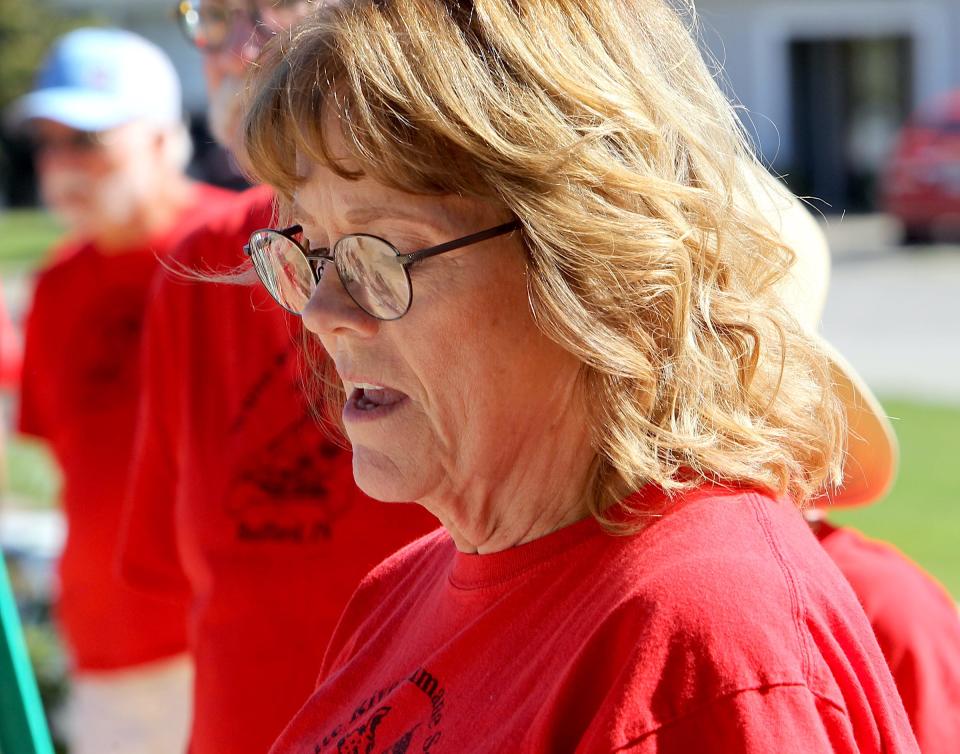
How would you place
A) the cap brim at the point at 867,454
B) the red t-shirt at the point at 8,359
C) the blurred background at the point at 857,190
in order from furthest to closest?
the blurred background at the point at 857,190
the red t-shirt at the point at 8,359
the cap brim at the point at 867,454

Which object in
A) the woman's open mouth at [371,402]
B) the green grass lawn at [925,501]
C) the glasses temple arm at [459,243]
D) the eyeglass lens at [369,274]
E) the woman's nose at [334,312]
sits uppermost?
the glasses temple arm at [459,243]

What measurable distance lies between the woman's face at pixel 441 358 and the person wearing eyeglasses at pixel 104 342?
6.38ft

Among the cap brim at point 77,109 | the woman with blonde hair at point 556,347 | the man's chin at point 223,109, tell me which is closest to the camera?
the woman with blonde hair at point 556,347

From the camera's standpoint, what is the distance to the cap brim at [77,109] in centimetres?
415

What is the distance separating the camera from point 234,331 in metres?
2.37

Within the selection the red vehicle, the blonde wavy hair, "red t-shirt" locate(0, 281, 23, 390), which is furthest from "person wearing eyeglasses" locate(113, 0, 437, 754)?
the red vehicle

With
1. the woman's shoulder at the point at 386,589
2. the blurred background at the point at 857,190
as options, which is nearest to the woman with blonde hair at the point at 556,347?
the woman's shoulder at the point at 386,589

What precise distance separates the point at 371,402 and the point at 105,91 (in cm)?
309

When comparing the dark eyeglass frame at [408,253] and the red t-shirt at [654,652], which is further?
the dark eyeglass frame at [408,253]

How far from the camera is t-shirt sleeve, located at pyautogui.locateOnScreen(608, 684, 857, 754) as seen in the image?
107 cm

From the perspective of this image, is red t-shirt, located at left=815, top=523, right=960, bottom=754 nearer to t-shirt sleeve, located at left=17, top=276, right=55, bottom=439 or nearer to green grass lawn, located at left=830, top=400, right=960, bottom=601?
t-shirt sleeve, located at left=17, top=276, right=55, bottom=439

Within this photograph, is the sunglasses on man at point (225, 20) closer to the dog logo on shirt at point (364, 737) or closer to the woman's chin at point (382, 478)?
the woman's chin at point (382, 478)

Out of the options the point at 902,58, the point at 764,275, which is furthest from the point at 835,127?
the point at 764,275

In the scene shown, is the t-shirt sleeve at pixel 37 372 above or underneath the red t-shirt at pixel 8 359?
above
